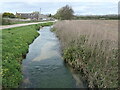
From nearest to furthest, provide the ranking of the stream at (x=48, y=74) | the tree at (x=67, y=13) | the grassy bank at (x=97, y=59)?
the grassy bank at (x=97, y=59) < the stream at (x=48, y=74) < the tree at (x=67, y=13)

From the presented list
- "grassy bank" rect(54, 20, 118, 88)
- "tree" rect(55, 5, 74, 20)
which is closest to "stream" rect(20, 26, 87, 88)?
"grassy bank" rect(54, 20, 118, 88)

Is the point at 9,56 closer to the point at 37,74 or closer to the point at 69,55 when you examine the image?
the point at 37,74

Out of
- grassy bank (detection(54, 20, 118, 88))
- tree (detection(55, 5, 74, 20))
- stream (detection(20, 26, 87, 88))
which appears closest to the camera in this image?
grassy bank (detection(54, 20, 118, 88))

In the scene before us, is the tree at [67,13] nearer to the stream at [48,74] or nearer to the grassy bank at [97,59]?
the stream at [48,74]

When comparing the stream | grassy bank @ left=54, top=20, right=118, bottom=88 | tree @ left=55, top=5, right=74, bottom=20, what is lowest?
the stream

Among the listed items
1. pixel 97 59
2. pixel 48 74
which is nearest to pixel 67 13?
pixel 48 74

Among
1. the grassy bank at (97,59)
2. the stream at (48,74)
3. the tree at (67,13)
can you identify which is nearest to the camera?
the grassy bank at (97,59)

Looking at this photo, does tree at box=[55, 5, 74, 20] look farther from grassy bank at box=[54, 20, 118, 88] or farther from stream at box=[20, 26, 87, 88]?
grassy bank at box=[54, 20, 118, 88]

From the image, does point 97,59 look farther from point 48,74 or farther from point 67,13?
point 67,13

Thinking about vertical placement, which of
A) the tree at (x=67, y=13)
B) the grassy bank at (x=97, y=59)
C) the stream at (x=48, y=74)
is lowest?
the stream at (x=48, y=74)

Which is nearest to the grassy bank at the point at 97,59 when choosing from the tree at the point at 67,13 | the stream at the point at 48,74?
the stream at the point at 48,74

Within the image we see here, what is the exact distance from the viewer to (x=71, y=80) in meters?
8.41

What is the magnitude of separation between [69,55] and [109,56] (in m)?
4.04

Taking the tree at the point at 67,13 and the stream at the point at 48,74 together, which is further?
the tree at the point at 67,13
